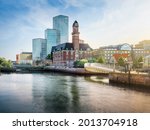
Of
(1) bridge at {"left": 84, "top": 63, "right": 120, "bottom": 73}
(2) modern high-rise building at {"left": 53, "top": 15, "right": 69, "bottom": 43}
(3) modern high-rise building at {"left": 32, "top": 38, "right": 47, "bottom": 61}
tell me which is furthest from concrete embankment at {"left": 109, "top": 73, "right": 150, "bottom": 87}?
(1) bridge at {"left": 84, "top": 63, "right": 120, "bottom": 73}

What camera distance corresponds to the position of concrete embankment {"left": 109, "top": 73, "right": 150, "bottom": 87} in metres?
9.82

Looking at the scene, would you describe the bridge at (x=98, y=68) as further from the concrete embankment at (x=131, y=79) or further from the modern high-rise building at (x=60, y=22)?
the modern high-rise building at (x=60, y=22)

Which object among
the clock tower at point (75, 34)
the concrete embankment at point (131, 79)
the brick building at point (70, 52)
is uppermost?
the clock tower at point (75, 34)

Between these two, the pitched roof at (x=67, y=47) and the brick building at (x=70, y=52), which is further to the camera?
the pitched roof at (x=67, y=47)

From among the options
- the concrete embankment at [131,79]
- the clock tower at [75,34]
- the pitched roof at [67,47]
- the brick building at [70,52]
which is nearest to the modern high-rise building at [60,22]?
the concrete embankment at [131,79]

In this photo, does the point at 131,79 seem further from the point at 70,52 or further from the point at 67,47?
the point at 67,47

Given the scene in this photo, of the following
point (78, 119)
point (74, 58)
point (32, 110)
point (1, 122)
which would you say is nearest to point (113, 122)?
point (78, 119)

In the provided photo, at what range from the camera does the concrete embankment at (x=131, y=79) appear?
9816 millimetres

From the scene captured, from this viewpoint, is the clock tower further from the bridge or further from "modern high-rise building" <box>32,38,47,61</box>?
the bridge

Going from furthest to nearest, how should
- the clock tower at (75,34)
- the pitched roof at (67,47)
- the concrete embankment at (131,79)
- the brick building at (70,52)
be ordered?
1. the pitched roof at (67,47)
2. the brick building at (70,52)
3. the clock tower at (75,34)
4. the concrete embankment at (131,79)

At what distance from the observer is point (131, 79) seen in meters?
10.9

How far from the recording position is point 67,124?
12.4ft

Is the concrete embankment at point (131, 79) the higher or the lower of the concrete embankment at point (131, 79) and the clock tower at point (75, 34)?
the lower

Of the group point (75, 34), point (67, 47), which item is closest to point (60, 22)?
point (75, 34)
